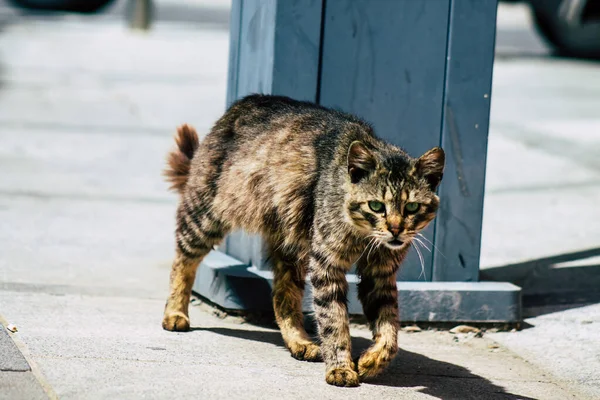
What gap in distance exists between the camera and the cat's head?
4328 millimetres

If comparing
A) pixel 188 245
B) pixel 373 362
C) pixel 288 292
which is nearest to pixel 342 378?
pixel 373 362

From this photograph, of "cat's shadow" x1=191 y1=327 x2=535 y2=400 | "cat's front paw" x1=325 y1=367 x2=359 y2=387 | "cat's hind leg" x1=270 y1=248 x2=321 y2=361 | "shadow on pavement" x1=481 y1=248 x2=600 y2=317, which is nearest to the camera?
"cat's front paw" x1=325 y1=367 x2=359 y2=387

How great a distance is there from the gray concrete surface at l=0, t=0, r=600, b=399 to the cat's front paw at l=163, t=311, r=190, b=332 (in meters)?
0.06

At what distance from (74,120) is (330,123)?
244 inches

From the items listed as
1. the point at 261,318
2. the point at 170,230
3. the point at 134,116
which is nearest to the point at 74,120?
the point at 134,116

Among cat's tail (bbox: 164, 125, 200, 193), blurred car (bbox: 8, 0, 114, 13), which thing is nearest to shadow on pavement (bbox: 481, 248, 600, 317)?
cat's tail (bbox: 164, 125, 200, 193)

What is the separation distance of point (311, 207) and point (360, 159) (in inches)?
16.6

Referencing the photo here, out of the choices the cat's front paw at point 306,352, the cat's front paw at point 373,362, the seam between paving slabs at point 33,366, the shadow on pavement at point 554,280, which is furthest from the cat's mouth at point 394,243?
the shadow on pavement at point 554,280

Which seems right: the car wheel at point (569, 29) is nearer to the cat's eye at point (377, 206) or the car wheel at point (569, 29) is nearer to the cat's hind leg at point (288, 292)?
the cat's hind leg at point (288, 292)

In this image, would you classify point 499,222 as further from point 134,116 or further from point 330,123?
point 134,116

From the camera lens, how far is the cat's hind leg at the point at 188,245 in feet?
17.0

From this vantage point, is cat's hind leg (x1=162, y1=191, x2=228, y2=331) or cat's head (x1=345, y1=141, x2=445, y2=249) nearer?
cat's head (x1=345, y1=141, x2=445, y2=249)

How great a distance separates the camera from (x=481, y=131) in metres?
5.59

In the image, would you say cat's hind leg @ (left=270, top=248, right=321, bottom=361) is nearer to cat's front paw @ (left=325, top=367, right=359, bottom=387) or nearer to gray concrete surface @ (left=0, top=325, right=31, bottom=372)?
cat's front paw @ (left=325, top=367, right=359, bottom=387)
